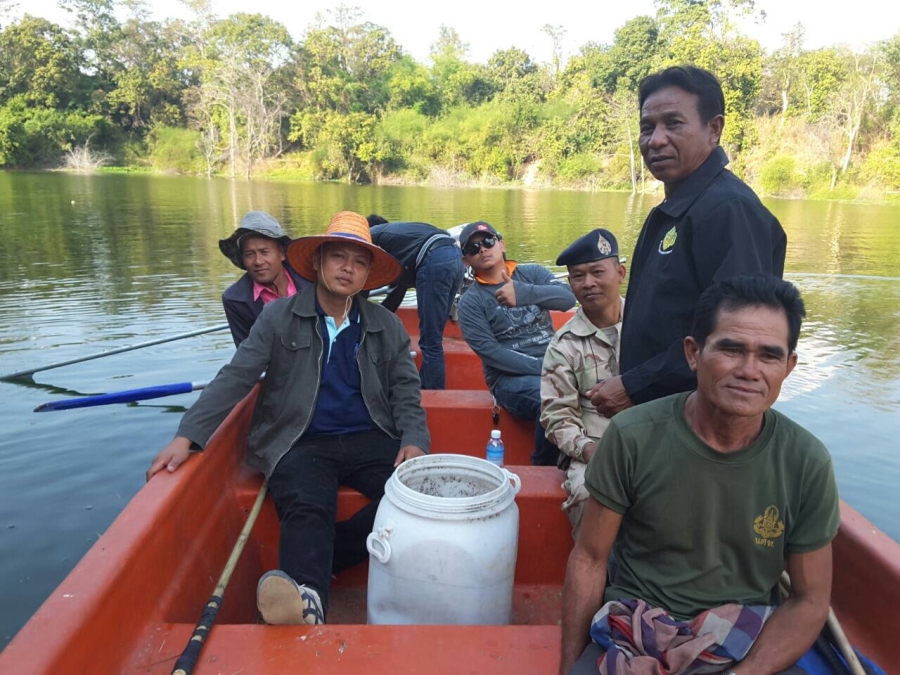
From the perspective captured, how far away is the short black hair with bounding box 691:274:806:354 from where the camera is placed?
1433 mm

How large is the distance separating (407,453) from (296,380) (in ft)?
1.76

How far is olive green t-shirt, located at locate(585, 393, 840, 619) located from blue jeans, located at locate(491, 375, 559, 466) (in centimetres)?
152

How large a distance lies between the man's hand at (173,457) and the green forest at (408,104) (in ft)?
118

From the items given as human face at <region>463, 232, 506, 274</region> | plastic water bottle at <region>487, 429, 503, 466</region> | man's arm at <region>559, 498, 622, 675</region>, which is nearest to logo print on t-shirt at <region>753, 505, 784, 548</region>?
man's arm at <region>559, 498, 622, 675</region>

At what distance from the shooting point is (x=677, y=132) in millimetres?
2031

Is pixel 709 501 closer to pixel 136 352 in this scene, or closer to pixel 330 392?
pixel 330 392

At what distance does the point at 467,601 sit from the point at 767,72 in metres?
43.0

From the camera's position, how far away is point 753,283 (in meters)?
1.45

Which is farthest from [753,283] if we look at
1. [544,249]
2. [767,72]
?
[767,72]

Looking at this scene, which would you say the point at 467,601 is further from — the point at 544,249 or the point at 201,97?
the point at 201,97

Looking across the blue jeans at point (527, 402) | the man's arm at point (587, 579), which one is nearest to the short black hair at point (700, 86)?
the man's arm at point (587, 579)

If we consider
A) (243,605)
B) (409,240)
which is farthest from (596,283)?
(409,240)

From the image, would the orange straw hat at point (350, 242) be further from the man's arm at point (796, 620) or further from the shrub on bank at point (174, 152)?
the shrub on bank at point (174, 152)

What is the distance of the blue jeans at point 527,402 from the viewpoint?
3.10 m
